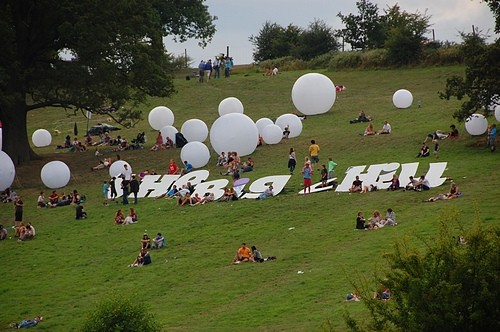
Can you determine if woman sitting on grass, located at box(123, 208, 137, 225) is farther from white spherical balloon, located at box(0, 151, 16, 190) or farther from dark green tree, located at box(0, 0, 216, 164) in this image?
dark green tree, located at box(0, 0, 216, 164)

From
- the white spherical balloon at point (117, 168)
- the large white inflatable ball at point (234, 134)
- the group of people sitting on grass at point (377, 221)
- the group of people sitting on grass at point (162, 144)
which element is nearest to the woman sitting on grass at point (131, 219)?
the white spherical balloon at point (117, 168)

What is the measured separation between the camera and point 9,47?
56.3 metres

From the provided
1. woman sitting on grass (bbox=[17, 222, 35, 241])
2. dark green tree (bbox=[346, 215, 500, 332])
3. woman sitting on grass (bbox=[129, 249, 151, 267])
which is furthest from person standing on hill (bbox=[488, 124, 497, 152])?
dark green tree (bbox=[346, 215, 500, 332])

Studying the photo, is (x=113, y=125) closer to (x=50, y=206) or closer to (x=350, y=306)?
(x=50, y=206)

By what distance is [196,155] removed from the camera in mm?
52938

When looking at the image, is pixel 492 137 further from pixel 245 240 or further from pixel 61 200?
pixel 61 200

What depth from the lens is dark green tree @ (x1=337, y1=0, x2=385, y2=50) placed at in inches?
3728

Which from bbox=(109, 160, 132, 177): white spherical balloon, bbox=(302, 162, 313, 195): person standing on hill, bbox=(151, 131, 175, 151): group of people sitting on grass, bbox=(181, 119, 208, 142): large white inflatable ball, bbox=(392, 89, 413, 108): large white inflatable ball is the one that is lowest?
bbox=(302, 162, 313, 195): person standing on hill

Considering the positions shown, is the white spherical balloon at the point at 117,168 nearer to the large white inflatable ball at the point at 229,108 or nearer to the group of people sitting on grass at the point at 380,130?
the group of people sitting on grass at the point at 380,130

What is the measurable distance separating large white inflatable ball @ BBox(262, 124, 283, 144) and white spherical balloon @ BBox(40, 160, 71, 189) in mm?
11045

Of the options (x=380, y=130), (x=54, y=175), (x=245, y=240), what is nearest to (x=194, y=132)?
(x=54, y=175)

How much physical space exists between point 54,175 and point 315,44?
47720mm

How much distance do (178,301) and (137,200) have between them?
16.3 meters

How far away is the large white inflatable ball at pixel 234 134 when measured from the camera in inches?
2066
